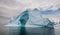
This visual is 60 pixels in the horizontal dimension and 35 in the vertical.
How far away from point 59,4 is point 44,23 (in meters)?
0.25

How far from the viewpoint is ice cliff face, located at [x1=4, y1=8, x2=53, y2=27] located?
33.4 inches

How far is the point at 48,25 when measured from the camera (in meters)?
0.84

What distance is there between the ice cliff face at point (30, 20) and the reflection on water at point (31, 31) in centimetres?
3

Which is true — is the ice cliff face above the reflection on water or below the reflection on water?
above

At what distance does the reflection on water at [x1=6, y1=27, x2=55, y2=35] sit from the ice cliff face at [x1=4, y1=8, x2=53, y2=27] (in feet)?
0.10

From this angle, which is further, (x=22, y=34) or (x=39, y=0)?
(x=39, y=0)

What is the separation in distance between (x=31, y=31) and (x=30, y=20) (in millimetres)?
86

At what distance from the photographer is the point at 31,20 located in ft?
2.85

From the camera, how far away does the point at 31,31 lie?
84cm

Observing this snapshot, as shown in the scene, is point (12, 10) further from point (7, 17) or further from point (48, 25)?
point (48, 25)

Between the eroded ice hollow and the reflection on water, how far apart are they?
25 mm

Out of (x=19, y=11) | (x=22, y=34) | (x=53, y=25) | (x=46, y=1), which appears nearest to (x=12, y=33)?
(x=22, y=34)

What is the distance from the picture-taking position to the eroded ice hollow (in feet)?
2.78

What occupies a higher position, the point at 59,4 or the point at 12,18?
the point at 59,4
